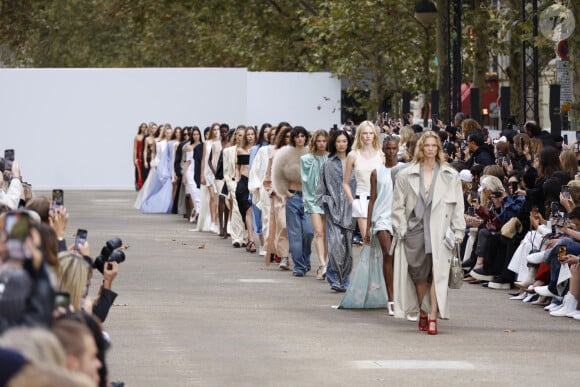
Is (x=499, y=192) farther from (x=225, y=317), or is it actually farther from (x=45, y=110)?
(x=45, y=110)

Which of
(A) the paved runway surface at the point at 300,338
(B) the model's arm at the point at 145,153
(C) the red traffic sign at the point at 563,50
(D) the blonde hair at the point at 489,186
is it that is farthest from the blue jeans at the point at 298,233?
(B) the model's arm at the point at 145,153

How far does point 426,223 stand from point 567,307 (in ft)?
7.17

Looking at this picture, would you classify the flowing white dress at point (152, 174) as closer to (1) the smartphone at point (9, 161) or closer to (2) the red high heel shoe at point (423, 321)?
(1) the smartphone at point (9, 161)

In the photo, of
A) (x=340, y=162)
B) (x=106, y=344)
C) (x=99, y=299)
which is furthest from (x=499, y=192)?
(x=106, y=344)

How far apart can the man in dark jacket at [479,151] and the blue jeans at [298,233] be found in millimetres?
2573

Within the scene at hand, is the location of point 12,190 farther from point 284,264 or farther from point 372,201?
point 284,264

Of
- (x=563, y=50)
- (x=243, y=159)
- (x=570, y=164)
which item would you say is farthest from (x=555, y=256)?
(x=563, y=50)

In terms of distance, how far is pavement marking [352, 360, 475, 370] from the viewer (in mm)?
12125

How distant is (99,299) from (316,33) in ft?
118

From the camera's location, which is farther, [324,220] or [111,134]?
[111,134]

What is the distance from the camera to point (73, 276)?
7320mm

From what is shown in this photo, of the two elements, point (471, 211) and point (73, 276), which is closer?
point (73, 276)

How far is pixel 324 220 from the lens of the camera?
63.7 ft

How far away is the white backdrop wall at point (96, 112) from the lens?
4359cm
